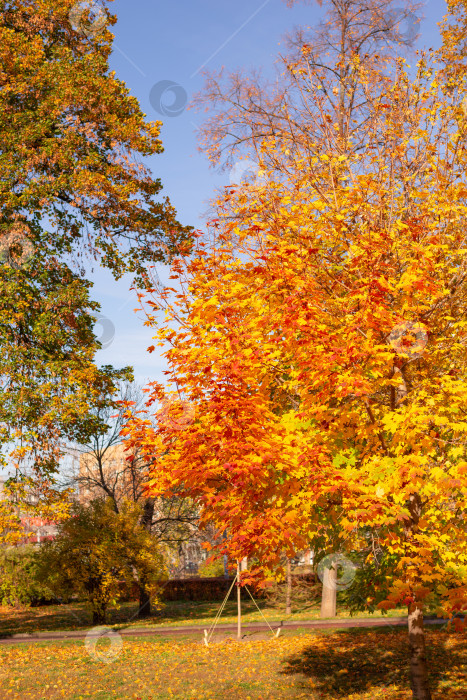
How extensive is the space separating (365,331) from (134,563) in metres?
17.7

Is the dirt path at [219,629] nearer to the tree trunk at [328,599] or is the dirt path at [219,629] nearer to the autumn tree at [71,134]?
the tree trunk at [328,599]

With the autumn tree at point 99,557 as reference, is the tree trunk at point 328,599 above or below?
below

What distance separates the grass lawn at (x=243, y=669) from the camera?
10.0m

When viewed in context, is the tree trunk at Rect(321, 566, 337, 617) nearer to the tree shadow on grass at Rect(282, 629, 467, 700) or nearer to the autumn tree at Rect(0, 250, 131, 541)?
the tree shadow on grass at Rect(282, 629, 467, 700)

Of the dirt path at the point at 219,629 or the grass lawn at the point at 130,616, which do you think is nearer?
the dirt path at the point at 219,629

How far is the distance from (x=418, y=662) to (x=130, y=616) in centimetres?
1984

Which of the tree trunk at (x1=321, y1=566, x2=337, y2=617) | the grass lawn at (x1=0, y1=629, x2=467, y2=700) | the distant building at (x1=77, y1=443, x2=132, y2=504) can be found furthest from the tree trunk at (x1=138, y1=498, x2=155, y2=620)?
the grass lawn at (x1=0, y1=629, x2=467, y2=700)

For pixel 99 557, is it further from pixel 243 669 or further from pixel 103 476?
pixel 103 476

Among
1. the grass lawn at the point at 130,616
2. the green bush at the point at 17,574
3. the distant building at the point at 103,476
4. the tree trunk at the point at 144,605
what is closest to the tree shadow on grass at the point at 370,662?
the grass lawn at the point at 130,616

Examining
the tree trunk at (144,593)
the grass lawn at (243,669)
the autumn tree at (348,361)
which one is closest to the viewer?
the autumn tree at (348,361)

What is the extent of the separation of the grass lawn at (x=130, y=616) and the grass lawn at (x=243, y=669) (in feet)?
19.9

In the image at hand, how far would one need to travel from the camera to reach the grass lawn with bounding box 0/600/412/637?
21125mm

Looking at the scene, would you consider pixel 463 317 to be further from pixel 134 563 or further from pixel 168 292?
pixel 134 563

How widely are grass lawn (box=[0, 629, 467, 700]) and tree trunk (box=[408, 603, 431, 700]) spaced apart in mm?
2074
